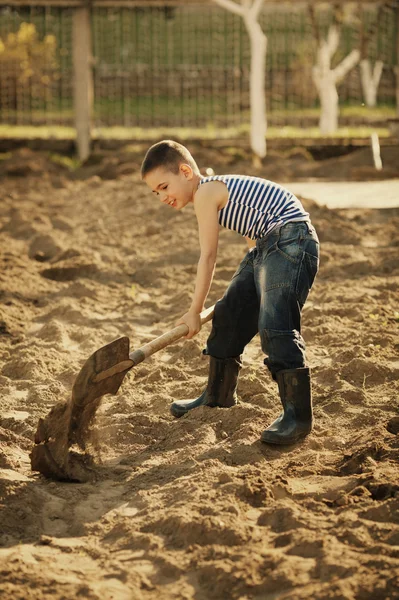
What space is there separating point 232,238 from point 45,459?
4601mm

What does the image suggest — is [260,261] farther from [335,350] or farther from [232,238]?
[232,238]

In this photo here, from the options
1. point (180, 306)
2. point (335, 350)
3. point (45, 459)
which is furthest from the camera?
point (180, 306)

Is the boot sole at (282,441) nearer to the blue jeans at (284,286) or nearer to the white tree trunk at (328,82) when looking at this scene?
the blue jeans at (284,286)

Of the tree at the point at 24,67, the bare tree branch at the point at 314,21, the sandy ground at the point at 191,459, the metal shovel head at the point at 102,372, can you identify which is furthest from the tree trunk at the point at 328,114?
the metal shovel head at the point at 102,372

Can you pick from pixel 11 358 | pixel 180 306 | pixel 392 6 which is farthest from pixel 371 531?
pixel 392 6

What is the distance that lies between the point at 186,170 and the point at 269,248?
1.57 ft

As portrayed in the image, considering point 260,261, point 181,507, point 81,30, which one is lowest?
point 181,507

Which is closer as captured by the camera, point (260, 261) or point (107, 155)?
point (260, 261)

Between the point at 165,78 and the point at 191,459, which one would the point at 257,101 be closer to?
the point at 165,78

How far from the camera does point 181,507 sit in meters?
3.14

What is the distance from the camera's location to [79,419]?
3.73 metres

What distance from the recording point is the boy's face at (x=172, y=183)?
3.75m

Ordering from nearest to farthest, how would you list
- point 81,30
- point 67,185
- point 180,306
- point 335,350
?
point 335,350, point 180,306, point 67,185, point 81,30

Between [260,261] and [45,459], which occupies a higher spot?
[260,261]
